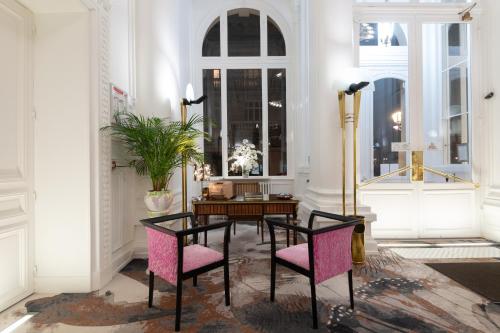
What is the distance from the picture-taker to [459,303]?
249 centimetres

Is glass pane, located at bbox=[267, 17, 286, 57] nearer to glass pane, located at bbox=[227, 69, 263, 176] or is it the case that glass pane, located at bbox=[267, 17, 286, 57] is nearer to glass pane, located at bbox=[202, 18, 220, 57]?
glass pane, located at bbox=[227, 69, 263, 176]

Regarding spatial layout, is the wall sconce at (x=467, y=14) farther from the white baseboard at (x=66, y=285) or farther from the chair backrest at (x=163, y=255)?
the white baseboard at (x=66, y=285)

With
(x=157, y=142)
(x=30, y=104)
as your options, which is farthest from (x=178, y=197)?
(x=30, y=104)

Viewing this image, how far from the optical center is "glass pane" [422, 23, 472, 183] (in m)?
4.69

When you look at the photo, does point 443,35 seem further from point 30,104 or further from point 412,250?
point 30,104

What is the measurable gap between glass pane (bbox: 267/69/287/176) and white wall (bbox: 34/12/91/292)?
4.15 metres

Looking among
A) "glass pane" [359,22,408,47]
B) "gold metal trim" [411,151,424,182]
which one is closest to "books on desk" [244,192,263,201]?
"gold metal trim" [411,151,424,182]

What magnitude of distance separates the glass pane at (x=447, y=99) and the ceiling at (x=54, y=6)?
16.7ft

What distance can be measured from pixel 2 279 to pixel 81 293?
656 millimetres

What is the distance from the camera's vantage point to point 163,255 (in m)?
2.27

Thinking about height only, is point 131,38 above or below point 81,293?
above

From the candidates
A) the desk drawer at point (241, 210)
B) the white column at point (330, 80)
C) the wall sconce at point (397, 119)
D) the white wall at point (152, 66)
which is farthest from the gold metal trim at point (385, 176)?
the white wall at point (152, 66)

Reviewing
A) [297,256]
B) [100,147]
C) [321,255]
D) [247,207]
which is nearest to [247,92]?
[247,207]

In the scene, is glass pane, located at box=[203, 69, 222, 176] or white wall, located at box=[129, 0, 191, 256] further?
glass pane, located at box=[203, 69, 222, 176]
